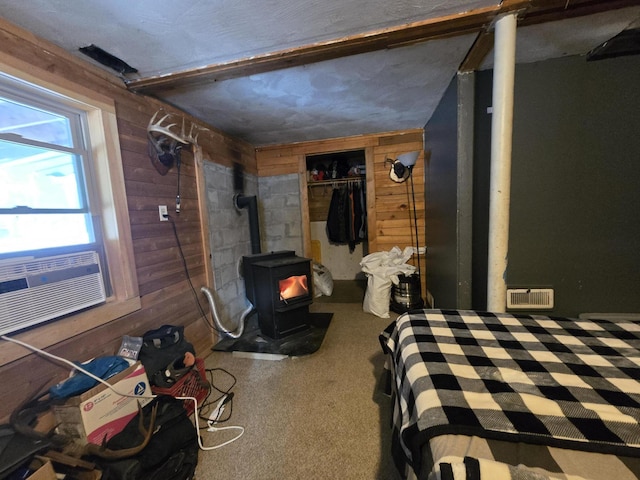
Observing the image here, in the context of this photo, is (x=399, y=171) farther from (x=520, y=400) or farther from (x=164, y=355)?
(x=164, y=355)

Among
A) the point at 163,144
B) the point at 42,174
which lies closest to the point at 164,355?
the point at 42,174

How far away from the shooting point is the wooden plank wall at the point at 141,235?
1.17 meters

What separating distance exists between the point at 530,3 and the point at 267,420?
260 cm

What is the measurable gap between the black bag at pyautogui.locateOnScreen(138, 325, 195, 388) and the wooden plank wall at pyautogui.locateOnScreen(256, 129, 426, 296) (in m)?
2.27

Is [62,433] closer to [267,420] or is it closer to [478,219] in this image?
[267,420]

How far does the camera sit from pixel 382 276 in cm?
282

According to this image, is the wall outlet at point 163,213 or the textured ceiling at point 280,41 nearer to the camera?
the textured ceiling at point 280,41

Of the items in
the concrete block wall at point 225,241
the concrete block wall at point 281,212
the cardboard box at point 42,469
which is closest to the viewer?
the cardboard box at point 42,469

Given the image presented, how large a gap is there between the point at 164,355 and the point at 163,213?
3.33 ft

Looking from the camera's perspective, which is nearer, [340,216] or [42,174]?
[42,174]

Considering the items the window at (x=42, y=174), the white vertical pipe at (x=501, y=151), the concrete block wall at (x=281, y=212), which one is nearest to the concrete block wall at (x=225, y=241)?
the concrete block wall at (x=281, y=212)

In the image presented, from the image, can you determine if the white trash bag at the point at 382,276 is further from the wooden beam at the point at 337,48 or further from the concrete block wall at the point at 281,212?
the wooden beam at the point at 337,48

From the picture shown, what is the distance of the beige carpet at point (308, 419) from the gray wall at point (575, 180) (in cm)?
113

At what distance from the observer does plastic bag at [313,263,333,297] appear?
143 inches
